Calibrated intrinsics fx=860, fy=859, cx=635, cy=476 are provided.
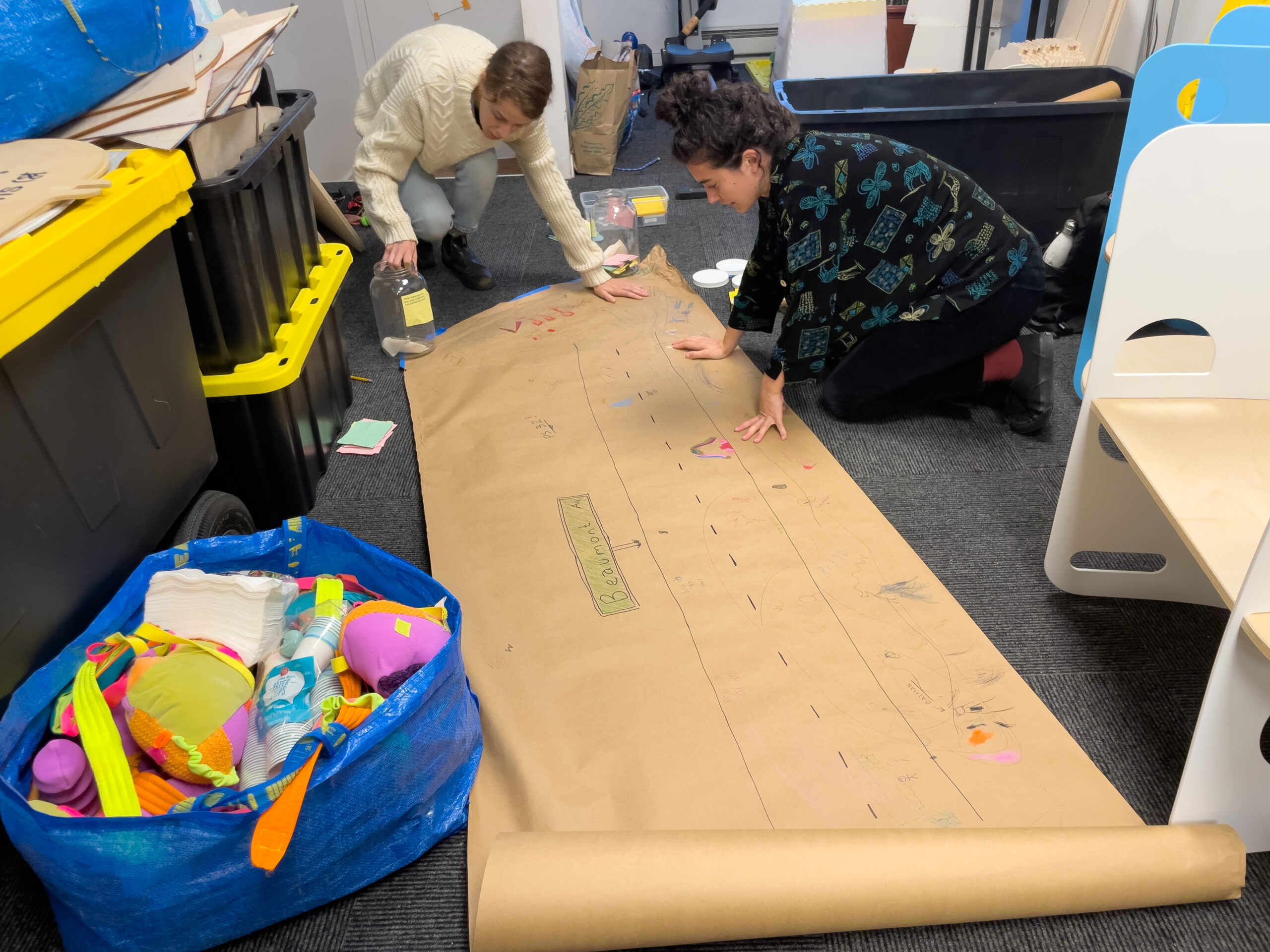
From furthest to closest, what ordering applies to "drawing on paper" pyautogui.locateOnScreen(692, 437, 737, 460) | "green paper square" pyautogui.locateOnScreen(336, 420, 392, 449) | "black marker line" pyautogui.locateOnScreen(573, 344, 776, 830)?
"green paper square" pyautogui.locateOnScreen(336, 420, 392, 449)
"drawing on paper" pyautogui.locateOnScreen(692, 437, 737, 460)
"black marker line" pyautogui.locateOnScreen(573, 344, 776, 830)

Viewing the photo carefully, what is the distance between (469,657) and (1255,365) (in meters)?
1.10

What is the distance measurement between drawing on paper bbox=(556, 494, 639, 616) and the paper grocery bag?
224 centimetres

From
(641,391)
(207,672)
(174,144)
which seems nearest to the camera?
(207,672)

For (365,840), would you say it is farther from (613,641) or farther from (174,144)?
(174,144)

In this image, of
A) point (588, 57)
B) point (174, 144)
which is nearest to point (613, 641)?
point (174, 144)

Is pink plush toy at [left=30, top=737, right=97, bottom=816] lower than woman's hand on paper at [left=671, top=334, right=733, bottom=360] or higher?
higher

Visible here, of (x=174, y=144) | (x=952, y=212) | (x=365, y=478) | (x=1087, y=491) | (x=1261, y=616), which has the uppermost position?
(x=174, y=144)

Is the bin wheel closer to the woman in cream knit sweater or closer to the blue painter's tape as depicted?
the woman in cream knit sweater

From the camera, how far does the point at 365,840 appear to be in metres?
0.89

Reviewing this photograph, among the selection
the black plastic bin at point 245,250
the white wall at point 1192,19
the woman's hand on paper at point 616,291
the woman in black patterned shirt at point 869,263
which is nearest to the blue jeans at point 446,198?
the woman's hand on paper at point 616,291

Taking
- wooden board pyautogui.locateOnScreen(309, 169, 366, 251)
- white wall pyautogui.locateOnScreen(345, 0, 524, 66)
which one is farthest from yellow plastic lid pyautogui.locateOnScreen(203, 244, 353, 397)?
white wall pyautogui.locateOnScreen(345, 0, 524, 66)

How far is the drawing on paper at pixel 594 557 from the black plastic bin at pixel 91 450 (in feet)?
1.85

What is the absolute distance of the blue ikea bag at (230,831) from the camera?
2.46ft

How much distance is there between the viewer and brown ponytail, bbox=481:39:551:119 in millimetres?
1844
